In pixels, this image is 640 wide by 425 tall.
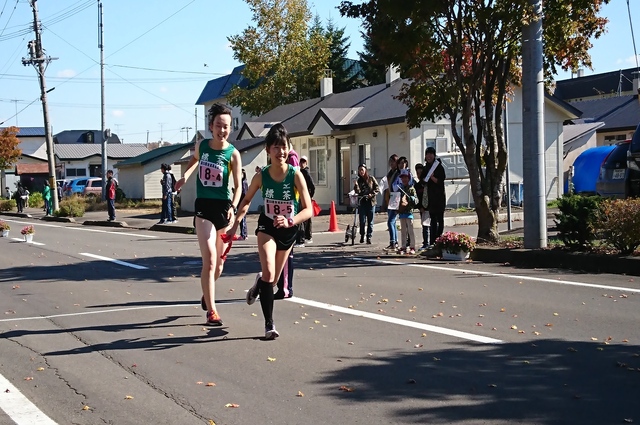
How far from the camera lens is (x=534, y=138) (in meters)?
15.0

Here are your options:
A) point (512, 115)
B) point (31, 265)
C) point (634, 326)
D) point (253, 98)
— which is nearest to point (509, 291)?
point (634, 326)

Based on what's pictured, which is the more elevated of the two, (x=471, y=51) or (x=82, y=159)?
(x=82, y=159)

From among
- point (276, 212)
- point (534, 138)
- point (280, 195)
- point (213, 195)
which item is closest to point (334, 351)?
point (276, 212)

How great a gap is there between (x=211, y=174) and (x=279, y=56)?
152ft

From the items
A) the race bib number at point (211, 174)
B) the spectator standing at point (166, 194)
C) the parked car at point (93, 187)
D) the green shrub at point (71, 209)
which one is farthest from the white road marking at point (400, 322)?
the parked car at point (93, 187)

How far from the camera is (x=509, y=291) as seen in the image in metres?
11.1

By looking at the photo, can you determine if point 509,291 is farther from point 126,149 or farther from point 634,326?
point 126,149

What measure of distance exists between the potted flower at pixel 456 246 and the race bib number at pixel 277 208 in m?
7.65

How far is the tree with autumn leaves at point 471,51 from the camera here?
15422 mm

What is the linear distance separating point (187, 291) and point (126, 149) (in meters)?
70.0

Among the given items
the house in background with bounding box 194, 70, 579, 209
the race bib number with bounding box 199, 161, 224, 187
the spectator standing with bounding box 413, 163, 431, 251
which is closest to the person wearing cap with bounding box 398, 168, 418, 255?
the spectator standing with bounding box 413, 163, 431, 251

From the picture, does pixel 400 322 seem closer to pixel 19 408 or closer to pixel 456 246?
pixel 19 408

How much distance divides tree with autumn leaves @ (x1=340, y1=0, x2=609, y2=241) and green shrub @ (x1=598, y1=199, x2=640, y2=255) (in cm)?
350

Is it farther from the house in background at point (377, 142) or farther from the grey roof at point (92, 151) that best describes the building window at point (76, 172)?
the house in background at point (377, 142)
